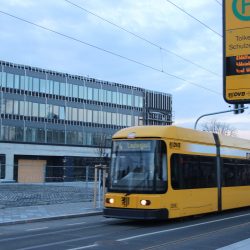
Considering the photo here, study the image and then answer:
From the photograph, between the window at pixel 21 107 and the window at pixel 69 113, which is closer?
the window at pixel 21 107

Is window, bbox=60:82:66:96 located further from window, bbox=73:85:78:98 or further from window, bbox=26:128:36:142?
window, bbox=26:128:36:142

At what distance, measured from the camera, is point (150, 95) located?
102m

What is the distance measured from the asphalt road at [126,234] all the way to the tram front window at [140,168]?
124cm

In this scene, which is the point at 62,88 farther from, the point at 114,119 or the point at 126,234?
the point at 126,234

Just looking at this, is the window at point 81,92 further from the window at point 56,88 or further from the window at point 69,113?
the window at point 56,88

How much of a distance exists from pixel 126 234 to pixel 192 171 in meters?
4.84

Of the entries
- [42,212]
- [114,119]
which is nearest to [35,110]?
[114,119]

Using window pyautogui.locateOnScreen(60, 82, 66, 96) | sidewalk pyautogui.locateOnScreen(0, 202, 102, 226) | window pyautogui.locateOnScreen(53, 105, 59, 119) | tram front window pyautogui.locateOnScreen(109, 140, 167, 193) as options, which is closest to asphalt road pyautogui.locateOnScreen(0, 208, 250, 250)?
sidewalk pyautogui.locateOnScreen(0, 202, 102, 226)

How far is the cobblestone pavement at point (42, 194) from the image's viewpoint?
26756mm

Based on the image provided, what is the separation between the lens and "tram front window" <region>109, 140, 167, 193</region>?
17.0 metres

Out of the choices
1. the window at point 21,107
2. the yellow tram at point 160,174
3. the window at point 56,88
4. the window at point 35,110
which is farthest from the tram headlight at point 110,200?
the window at point 56,88

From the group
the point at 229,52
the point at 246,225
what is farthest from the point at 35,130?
the point at 229,52

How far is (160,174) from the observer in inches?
671

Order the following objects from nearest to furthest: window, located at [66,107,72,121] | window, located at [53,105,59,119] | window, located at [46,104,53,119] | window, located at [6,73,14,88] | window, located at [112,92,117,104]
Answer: window, located at [6,73,14,88] → window, located at [46,104,53,119] → window, located at [53,105,59,119] → window, located at [66,107,72,121] → window, located at [112,92,117,104]
